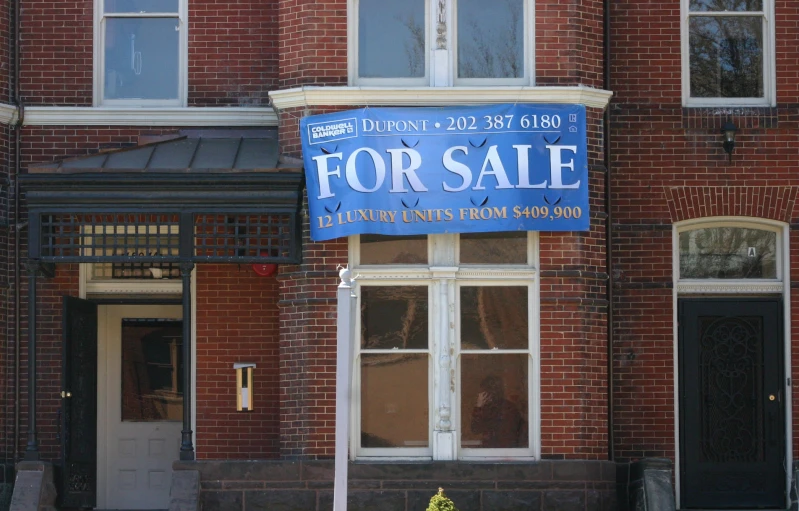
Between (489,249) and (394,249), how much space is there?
95 centimetres

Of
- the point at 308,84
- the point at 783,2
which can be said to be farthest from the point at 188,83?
the point at 783,2

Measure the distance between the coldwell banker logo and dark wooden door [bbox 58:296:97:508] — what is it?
10.5ft

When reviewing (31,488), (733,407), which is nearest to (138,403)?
(31,488)

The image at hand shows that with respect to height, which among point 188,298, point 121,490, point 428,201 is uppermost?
point 428,201

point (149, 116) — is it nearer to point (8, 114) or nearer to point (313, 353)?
point (8, 114)

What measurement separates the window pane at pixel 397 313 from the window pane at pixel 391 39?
7.28 feet

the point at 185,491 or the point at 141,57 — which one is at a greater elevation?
the point at 141,57

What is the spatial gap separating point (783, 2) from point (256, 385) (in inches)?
275

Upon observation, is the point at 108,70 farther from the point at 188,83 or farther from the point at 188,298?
the point at 188,298

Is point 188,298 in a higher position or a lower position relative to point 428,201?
lower

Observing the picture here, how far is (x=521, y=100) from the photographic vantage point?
14172mm

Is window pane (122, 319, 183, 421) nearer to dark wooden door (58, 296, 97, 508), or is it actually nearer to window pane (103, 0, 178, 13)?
dark wooden door (58, 296, 97, 508)

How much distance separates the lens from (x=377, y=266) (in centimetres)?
1411

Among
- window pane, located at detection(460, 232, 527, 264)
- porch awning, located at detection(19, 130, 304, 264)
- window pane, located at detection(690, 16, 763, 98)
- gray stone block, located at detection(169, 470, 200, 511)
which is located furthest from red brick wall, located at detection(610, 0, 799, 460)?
gray stone block, located at detection(169, 470, 200, 511)
